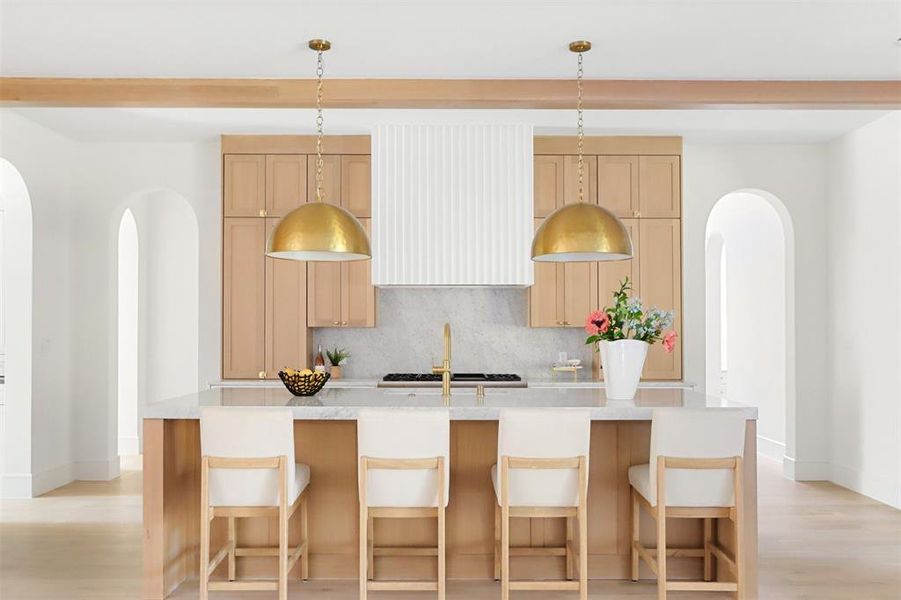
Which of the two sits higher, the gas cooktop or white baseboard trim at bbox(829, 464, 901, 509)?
the gas cooktop

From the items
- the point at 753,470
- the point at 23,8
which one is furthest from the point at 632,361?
the point at 23,8

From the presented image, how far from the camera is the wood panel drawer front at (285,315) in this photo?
5.68 meters

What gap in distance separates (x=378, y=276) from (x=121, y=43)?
246cm

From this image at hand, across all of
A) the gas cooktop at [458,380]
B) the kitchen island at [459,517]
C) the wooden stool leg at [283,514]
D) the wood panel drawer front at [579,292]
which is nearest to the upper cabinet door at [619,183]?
the wood panel drawer front at [579,292]

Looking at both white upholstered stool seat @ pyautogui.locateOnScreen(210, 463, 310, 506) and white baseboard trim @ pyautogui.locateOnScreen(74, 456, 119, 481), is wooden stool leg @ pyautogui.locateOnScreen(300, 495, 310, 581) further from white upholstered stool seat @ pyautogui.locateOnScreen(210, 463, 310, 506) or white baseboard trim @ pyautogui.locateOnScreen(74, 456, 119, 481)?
white baseboard trim @ pyautogui.locateOnScreen(74, 456, 119, 481)

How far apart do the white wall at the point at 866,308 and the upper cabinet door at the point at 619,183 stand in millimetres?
1758

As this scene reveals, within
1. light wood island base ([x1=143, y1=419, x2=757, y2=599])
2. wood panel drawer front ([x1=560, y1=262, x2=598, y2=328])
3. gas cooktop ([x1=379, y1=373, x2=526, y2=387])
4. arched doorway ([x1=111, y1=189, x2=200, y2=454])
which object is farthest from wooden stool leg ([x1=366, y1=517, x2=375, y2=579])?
arched doorway ([x1=111, y1=189, x2=200, y2=454])

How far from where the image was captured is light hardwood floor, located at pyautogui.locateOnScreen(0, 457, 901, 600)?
11.6ft

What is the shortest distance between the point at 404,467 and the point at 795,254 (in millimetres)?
4473

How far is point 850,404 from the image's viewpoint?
5664 millimetres

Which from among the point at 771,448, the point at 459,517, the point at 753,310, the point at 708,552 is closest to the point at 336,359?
the point at 459,517

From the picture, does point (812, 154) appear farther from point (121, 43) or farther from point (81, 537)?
point (81, 537)

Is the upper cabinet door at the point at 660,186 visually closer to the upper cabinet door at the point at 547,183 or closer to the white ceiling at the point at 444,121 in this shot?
the white ceiling at the point at 444,121

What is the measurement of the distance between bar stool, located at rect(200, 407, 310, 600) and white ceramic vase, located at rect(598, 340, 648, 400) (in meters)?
1.66
